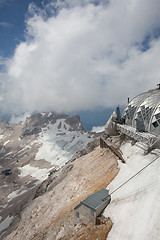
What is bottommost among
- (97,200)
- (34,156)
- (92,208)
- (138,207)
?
(34,156)

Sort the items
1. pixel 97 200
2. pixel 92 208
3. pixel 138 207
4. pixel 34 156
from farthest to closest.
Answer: pixel 34 156, pixel 97 200, pixel 92 208, pixel 138 207

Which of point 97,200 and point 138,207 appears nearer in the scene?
point 138,207

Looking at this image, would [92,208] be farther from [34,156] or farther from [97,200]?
[34,156]

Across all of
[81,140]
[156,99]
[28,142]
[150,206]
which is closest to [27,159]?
[28,142]

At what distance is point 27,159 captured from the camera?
138625 millimetres

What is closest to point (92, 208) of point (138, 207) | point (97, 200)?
point (97, 200)

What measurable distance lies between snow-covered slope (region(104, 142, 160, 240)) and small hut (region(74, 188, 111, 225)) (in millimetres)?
560

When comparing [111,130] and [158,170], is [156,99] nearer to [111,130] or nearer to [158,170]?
[111,130]

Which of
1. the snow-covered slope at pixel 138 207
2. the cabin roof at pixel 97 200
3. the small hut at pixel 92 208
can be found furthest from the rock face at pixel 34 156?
the snow-covered slope at pixel 138 207

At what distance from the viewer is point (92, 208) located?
1212 centimetres

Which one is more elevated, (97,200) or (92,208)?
(92,208)

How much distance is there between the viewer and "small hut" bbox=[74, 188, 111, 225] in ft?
40.0

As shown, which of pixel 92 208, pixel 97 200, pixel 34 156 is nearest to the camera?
pixel 92 208

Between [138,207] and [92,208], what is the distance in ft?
12.0
